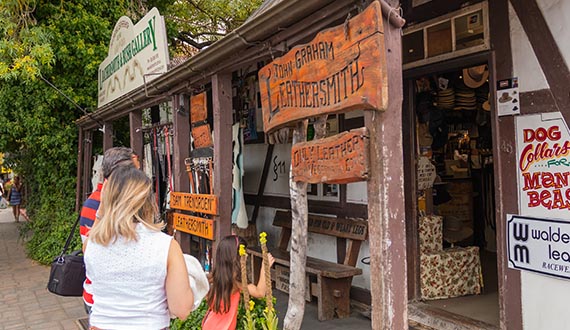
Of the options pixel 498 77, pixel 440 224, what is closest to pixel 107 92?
pixel 440 224

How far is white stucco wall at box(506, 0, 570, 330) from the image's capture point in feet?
11.3

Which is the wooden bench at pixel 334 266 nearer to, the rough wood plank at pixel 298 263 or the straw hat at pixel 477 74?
the rough wood plank at pixel 298 263

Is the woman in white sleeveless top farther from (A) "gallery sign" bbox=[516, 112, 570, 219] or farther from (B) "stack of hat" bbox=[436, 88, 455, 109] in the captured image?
(B) "stack of hat" bbox=[436, 88, 455, 109]

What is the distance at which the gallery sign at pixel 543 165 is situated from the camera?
3504 millimetres

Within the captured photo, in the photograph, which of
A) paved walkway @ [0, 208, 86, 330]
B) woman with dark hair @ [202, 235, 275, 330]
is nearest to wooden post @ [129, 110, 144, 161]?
paved walkway @ [0, 208, 86, 330]

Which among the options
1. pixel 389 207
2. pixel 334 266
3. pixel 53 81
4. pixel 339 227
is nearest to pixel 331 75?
pixel 389 207

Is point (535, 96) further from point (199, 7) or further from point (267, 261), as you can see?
point (199, 7)

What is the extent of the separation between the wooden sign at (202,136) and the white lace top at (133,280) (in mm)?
3014

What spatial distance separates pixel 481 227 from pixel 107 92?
683 cm

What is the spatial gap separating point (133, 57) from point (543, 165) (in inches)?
221

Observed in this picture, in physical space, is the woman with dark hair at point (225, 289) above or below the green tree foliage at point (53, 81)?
below

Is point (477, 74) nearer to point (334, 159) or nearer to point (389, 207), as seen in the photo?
point (334, 159)

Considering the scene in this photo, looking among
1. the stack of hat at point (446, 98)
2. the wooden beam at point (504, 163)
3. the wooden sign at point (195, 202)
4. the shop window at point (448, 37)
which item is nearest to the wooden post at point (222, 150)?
the wooden sign at point (195, 202)

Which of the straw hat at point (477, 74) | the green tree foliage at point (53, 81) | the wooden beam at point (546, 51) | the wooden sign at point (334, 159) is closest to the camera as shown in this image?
the wooden sign at point (334, 159)
